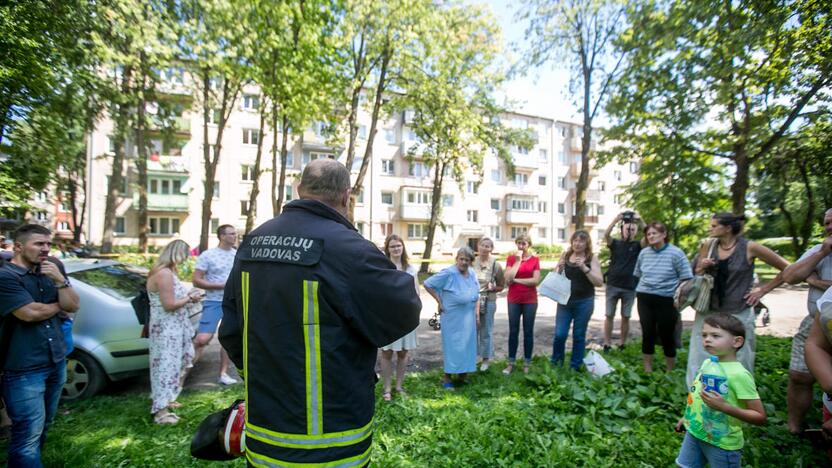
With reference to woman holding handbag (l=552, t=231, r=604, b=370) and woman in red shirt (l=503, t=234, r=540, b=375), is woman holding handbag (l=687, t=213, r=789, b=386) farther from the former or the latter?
woman in red shirt (l=503, t=234, r=540, b=375)

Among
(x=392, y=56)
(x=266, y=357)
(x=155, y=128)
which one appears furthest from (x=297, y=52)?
(x=266, y=357)

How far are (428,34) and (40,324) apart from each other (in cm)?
1593

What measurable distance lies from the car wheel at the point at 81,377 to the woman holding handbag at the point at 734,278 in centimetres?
647

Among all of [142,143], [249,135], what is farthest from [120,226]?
[142,143]

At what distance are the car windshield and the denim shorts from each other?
Result: 0.79m

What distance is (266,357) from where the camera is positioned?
1.88m

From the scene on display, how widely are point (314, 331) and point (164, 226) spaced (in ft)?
121

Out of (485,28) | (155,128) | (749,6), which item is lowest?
(749,6)

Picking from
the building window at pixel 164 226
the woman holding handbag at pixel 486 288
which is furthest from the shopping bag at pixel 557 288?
the building window at pixel 164 226

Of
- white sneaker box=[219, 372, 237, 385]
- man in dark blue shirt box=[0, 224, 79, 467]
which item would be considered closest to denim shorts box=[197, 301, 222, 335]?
white sneaker box=[219, 372, 237, 385]

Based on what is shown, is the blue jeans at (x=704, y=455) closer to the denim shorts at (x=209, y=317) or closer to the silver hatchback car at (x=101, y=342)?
the denim shorts at (x=209, y=317)

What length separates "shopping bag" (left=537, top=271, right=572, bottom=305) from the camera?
5.58 m

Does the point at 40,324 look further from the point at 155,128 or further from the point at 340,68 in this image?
the point at 155,128

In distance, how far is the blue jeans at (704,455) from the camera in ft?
8.85
